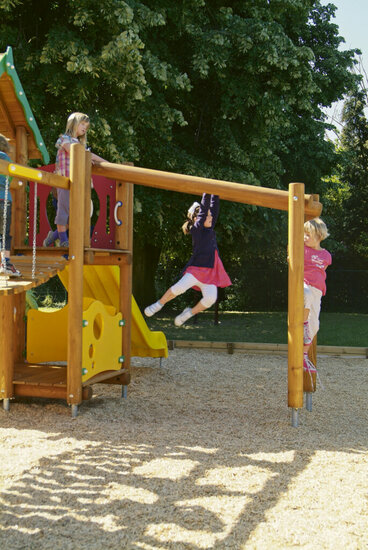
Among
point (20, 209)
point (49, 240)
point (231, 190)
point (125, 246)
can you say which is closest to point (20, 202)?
point (20, 209)

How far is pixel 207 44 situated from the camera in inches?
464

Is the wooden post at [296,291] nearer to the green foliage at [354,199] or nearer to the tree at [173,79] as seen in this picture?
the tree at [173,79]

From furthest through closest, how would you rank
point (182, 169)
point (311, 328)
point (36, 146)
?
point (182, 169), point (36, 146), point (311, 328)

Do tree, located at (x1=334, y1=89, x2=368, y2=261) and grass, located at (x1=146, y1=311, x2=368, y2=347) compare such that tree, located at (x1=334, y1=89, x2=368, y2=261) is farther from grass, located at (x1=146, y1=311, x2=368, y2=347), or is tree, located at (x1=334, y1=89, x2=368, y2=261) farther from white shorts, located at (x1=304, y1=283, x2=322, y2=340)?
white shorts, located at (x1=304, y1=283, x2=322, y2=340)

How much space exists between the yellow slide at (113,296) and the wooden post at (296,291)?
2.56m

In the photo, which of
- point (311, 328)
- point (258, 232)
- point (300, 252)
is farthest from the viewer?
point (258, 232)

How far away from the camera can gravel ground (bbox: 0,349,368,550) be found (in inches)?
128

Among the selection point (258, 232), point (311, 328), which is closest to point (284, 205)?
→ point (311, 328)

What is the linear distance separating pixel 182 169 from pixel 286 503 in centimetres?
987

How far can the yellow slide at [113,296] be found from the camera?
7531mm

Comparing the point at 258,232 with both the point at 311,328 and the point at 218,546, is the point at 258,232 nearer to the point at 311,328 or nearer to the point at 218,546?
the point at 311,328

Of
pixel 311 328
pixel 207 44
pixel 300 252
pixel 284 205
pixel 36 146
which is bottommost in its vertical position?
pixel 311 328

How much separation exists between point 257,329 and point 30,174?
1111 cm

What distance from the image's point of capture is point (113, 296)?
776 centimetres
